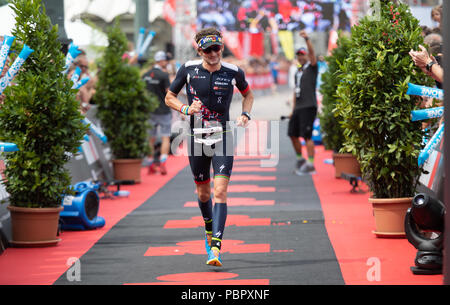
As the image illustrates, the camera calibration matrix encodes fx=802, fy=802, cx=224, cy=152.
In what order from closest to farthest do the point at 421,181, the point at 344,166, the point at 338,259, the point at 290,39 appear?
the point at 338,259
the point at 421,181
the point at 344,166
the point at 290,39

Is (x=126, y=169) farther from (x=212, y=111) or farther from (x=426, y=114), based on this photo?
(x=426, y=114)

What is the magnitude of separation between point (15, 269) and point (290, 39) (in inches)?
1867

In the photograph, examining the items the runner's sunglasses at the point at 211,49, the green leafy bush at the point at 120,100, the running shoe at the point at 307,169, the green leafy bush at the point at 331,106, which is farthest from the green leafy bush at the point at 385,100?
the running shoe at the point at 307,169

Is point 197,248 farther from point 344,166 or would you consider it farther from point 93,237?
point 344,166

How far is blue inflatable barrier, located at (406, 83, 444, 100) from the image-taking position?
25.3ft

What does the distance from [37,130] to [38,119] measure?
0.50 ft

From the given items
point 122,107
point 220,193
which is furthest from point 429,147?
point 122,107

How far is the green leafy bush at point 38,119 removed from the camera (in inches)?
339

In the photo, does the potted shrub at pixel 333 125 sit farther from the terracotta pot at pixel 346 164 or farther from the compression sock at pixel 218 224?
the compression sock at pixel 218 224

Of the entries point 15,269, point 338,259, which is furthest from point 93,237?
point 338,259

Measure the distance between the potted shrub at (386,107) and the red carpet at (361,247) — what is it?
416mm

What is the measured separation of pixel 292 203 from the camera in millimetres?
11711

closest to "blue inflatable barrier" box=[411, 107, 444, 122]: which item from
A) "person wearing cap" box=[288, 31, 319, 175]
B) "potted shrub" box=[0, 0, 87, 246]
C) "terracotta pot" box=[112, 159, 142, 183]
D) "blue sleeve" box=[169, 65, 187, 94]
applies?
"blue sleeve" box=[169, 65, 187, 94]

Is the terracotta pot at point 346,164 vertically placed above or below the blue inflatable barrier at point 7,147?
below
